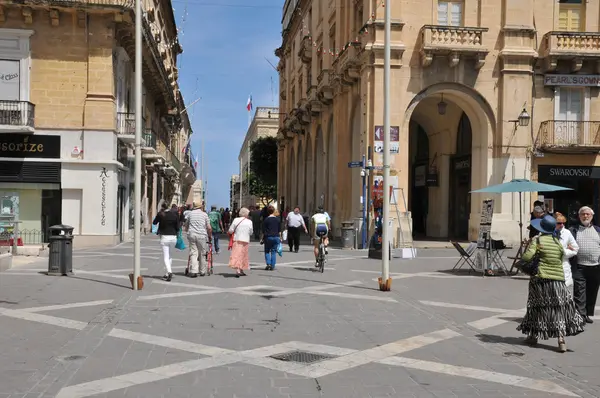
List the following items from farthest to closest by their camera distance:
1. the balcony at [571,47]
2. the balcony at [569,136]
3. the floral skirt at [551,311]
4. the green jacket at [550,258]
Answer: the balcony at [569,136]
the balcony at [571,47]
the green jacket at [550,258]
the floral skirt at [551,311]

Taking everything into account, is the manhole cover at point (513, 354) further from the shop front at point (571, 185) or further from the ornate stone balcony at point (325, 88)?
the ornate stone balcony at point (325, 88)

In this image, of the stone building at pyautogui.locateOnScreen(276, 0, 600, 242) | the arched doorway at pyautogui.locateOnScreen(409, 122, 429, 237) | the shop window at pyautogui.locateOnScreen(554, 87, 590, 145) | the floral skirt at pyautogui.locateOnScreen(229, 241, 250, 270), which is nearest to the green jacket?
the floral skirt at pyautogui.locateOnScreen(229, 241, 250, 270)

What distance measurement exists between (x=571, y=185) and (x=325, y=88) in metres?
13.1

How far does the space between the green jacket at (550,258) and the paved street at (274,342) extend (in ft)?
3.08

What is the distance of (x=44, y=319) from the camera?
9.18 meters

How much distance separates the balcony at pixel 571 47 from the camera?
25828 millimetres

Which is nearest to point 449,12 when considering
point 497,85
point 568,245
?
point 497,85

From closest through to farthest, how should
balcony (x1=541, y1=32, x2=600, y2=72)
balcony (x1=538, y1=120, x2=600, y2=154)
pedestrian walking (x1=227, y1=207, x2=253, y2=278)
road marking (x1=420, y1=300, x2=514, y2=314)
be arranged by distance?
road marking (x1=420, y1=300, x2=514, y2=314)
pedestrian walking (x1=227, y1=207, x2=253, y2=278)
balcony (x1=541, y1=32, x2=600, y2=72)
balcony (x1=538, y1=120, x2=600, y2=154)

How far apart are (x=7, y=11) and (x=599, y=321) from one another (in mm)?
22871

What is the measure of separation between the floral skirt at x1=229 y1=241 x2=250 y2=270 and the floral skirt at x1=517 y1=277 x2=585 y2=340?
8164 millimetres

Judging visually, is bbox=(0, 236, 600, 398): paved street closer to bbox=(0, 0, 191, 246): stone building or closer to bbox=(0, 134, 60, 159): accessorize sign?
bbox=(0, 0, 191, 246): stone building

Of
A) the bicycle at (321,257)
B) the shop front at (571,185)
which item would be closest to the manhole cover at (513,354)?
the bicycle at (321,257)

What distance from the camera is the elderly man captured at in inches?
360

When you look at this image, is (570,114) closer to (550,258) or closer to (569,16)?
(569,16)
